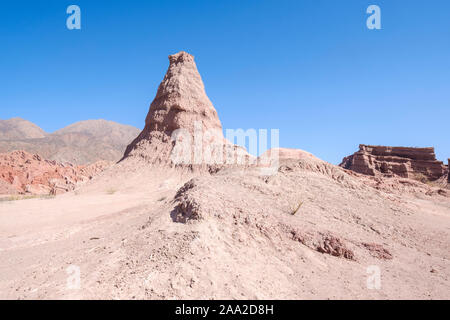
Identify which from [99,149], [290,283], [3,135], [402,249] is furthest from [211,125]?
[3,135]

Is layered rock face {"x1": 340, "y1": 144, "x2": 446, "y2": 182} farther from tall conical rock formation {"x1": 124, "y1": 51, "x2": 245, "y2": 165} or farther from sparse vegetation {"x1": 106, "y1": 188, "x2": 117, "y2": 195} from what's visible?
sparse vegetation {"x1": 106, "y1": 188, "x2": 117, "y2": 195}

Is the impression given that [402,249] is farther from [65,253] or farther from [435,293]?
[65,253]

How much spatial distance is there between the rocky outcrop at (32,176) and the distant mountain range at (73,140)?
28.0 m

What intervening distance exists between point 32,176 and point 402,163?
37.0m

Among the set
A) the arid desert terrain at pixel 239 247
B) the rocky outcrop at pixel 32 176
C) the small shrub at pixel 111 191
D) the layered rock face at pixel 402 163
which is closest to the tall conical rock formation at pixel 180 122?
the small shrub at pixel 111 191

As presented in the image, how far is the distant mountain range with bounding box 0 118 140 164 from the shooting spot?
47.9 m

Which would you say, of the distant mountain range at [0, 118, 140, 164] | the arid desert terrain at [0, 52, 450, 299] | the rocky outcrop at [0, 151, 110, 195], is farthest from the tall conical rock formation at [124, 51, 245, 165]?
the distant mountain range at [0, 118, 140, 164]

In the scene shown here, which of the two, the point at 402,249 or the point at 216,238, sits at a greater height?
the point at 216,238

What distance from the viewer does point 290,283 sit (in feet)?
9.87

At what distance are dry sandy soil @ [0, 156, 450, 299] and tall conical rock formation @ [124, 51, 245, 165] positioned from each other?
29.1ft

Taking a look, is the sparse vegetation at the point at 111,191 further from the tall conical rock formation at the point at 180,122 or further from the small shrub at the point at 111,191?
the tall conical rock formation at the point at 180,122

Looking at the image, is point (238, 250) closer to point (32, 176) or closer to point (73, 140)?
point (32, 176)
